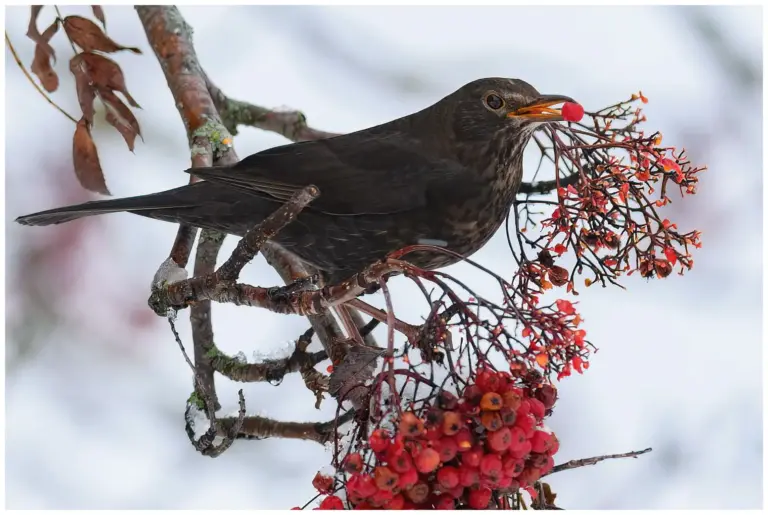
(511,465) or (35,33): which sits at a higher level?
(35,33)

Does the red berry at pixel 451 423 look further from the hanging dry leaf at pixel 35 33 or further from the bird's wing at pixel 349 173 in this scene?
the hanging dry leaf at pixel 35 33

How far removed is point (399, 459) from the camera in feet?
4.50

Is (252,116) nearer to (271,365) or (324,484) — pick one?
(271,365)

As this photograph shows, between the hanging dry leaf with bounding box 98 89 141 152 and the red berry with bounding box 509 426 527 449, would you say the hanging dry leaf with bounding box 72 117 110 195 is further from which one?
the red berry with bounding box 509 426 527 449

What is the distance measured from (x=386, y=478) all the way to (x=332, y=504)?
0.20 m

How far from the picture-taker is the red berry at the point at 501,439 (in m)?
1.37

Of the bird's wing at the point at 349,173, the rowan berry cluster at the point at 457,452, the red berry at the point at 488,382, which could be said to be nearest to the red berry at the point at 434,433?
the rowan berry cluster at the point at 457,452

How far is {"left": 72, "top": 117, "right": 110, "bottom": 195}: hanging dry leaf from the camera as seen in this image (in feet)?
7.73

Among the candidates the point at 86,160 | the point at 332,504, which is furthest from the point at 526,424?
the point at 86,160

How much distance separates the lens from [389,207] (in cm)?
209

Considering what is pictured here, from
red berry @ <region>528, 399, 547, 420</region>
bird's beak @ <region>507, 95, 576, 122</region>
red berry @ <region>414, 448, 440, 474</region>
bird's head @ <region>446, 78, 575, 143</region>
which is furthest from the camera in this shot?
bird's head @ <region>446, 78, 575, 143</region>

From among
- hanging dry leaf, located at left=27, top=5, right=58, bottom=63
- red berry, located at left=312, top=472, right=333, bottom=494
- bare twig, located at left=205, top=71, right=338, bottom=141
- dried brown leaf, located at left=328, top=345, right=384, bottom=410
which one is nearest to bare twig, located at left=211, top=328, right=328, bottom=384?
dried brown leaf, located at left=328, top=345, right=384, bottom=410

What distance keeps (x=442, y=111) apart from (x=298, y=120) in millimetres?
866

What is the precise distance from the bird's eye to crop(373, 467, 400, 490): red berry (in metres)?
1.18
